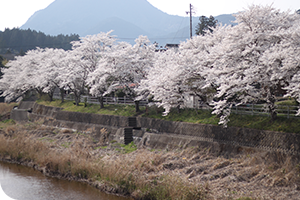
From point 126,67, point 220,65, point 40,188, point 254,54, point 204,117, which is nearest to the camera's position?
point 40,188

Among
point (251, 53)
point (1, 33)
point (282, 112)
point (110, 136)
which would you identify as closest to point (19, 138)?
point (110, 136)

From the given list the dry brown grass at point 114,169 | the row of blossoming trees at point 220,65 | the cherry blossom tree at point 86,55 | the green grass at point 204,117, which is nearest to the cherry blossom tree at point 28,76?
the cherry blossom tree at point 86,55

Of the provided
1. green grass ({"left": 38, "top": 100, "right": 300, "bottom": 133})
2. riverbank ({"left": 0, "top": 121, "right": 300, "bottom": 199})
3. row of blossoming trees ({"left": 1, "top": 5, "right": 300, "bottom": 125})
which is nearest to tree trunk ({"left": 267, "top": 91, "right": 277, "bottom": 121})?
row of blossoming trees ({"left": 1, "top": 5, "right": 300, "bottom": 125})

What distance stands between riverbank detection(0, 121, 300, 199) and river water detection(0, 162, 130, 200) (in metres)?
0.39

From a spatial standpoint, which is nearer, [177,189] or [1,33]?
[177,189]

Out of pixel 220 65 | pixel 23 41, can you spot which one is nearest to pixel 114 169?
pixel 220 65

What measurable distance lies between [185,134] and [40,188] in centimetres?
1085

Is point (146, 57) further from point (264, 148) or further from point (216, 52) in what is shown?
point (264, 148)

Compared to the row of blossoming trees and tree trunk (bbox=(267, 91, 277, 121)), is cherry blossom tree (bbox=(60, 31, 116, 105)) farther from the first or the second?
tree trunk (bbox=(267, 91, 277, 121))

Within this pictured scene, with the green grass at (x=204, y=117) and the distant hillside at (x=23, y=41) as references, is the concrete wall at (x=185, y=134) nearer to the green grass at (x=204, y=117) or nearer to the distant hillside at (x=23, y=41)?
the green grass at (x=204, y=117)

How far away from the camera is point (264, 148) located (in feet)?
52.1

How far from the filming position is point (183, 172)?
15.1 m

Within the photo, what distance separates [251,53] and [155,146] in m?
10.0

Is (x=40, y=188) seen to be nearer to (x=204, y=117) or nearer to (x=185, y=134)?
(x=185, y=134)
